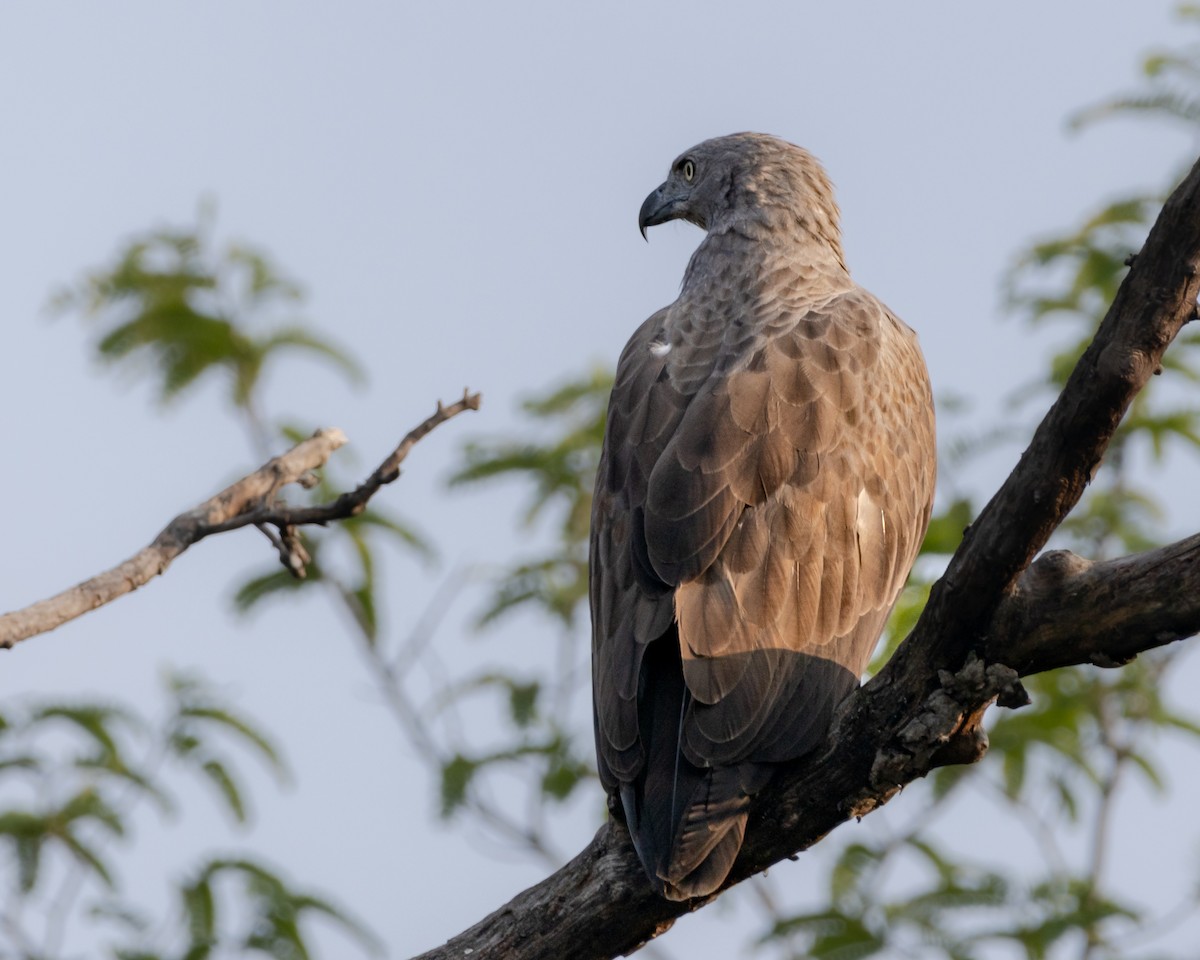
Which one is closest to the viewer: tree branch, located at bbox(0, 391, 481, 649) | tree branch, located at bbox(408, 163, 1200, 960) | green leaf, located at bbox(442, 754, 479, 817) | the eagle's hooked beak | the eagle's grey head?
tree branch, located at bbox(408, 163, 1200, 960)

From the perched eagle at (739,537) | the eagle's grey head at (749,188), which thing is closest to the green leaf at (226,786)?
the perched eagle at (739,537)

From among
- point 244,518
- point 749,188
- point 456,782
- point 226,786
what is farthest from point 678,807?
point 456,782

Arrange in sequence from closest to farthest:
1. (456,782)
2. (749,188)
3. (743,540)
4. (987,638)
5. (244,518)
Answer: (987,638) < (743,540) < (244,518) < (749,188) < (456,782)

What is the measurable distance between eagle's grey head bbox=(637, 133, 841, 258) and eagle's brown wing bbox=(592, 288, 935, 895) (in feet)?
3.74

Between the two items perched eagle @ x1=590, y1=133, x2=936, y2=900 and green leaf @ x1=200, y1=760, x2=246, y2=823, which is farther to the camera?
green leaf @ x1=200, y1=760, x2=246, y2=823

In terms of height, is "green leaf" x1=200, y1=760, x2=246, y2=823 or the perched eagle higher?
"green leaf" x1=200, y1=760, x2=246, y2=823

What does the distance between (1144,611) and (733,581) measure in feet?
4.38

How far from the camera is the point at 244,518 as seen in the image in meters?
5.49

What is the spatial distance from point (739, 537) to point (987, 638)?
1074 mm

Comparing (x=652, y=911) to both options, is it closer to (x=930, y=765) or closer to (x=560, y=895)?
(x=560, y=895)

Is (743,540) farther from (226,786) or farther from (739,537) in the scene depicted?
(226,786)

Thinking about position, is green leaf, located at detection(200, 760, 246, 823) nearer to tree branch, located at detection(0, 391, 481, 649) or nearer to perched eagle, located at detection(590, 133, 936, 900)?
tree branch, located at detection(0, 391, 481, 649)

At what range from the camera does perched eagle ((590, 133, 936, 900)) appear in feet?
15.2

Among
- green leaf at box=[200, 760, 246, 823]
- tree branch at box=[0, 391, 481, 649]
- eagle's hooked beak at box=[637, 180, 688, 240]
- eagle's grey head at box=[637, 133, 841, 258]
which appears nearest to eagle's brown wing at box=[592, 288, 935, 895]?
tree branch at box=[0, 391, 481, 649]
